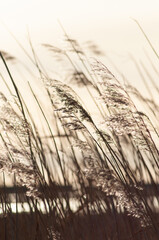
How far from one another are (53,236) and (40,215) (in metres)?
0.12

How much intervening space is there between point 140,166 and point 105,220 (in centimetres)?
34

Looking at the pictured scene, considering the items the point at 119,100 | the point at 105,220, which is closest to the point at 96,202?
the point at 105,220

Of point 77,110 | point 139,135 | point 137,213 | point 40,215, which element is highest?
point 77,110

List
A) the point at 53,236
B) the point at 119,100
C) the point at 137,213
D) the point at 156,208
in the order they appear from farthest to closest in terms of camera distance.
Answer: the point at 156,208, the point at 53,236, the point at 119,100, the point at 137,213

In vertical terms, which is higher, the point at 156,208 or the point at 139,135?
the point at 139,135

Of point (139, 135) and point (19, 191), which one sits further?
point (19, 191)

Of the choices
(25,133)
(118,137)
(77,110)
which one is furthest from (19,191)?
(77,110)

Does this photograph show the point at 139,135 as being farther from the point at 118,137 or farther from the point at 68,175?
the point at 68,175

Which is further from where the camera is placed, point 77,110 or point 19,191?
point 19,191

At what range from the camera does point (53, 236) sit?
1.75m

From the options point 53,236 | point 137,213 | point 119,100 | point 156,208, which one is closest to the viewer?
point 137,213

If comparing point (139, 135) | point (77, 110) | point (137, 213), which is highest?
point (77, 110)

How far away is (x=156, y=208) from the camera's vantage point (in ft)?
6.72

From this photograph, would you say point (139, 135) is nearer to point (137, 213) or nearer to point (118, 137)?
point (137, 213)
